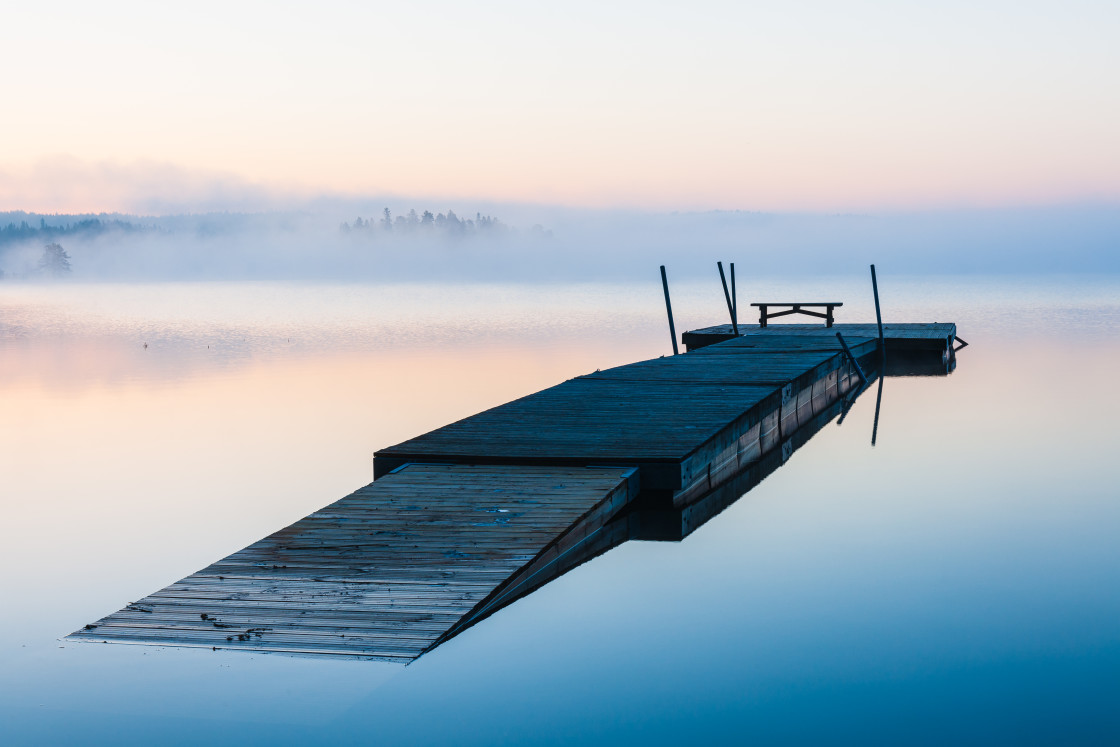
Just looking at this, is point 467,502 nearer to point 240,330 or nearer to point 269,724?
point 269,724

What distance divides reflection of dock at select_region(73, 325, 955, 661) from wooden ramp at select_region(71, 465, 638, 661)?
2 centimetres

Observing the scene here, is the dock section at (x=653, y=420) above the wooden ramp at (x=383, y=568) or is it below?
above

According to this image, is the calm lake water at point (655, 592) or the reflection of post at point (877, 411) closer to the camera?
the calm lake water at point (655, 592)

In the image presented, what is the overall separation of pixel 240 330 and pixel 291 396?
26369 mm

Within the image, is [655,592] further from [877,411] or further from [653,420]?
[877,411]

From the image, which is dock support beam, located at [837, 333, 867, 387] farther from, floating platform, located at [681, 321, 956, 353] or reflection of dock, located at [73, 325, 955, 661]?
reflection of dock, located at [73, 325, 955, 661]

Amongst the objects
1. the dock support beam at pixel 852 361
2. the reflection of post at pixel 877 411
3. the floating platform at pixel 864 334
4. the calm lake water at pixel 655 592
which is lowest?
the calm lake water at pixel 655 592

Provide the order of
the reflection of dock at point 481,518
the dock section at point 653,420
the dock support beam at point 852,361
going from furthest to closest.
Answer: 1. the dock support beam at point 852,361
2. the dock section at point 653,420
3. the reflection of dock at point 481,518

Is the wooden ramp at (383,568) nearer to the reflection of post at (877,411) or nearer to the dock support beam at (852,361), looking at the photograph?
the reflection of post at (877,411)

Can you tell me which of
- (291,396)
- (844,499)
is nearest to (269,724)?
(844,499)

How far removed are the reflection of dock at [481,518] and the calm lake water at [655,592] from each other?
11.0 inches

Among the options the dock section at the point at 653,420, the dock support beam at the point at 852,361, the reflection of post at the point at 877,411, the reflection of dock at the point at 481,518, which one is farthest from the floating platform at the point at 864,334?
the reflection of dock at the point at 481,518

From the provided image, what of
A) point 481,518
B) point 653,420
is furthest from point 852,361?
point 481,518

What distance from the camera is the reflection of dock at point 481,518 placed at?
23.8 feet
